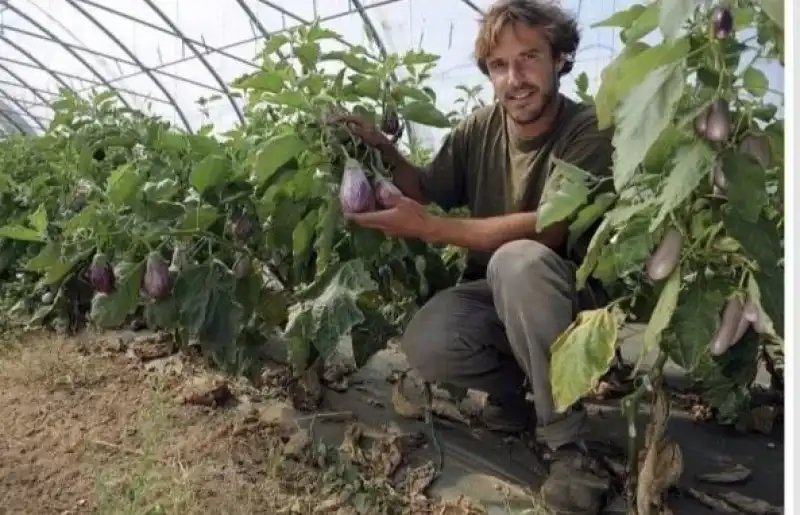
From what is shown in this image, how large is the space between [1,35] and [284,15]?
476cm

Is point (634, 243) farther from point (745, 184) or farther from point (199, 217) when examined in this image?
point (199, 217)

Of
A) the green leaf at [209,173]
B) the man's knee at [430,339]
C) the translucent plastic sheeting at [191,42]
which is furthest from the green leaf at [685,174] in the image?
the translucent plastic sheeting at [191,42]

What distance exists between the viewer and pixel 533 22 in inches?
63.4

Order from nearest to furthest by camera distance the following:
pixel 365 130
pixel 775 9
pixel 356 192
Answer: pixel 775 9 < pixel 356 192 < pixel 365 130

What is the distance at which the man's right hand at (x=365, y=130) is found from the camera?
1546 mm

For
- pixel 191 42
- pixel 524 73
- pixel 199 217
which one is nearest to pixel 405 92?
pixel 524 73

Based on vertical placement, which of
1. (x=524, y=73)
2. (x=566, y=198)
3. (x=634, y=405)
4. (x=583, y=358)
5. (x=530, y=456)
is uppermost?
(x=524, y=73)

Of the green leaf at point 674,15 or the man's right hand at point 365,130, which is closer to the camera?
the green leaf at point 674,15

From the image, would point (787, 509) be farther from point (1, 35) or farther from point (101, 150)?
point (1, 35)

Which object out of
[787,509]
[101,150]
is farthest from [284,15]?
[787,509]

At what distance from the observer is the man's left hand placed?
1.47 metres

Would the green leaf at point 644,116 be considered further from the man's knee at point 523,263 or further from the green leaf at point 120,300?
the green leaf at point 120,300

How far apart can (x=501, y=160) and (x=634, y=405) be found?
673 mm

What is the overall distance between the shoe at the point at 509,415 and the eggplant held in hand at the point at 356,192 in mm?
537
